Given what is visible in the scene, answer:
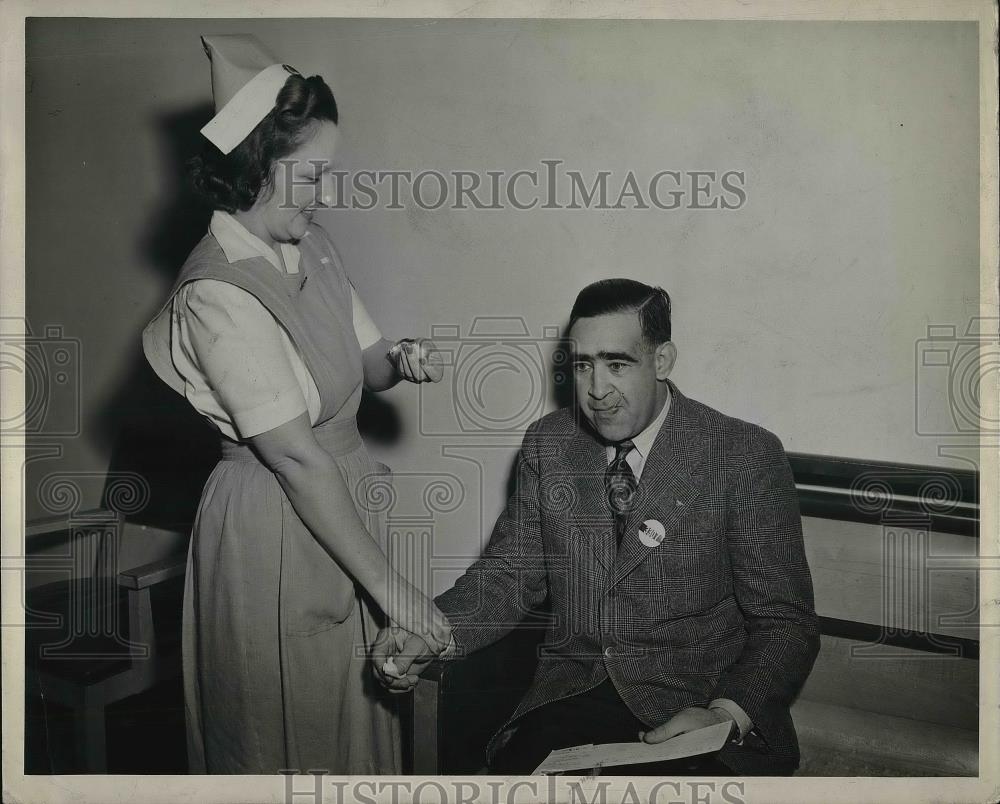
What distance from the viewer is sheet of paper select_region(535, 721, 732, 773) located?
61.3 inches

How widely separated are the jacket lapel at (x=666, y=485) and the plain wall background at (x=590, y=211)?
0.11 m

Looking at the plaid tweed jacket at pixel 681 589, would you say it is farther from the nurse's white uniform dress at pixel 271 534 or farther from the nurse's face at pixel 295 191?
the nurse's face at pixel 295 191

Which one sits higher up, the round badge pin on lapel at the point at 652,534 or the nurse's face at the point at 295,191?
the nurse's face at the point at 295,191

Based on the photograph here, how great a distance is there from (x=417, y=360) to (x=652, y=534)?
563 mm

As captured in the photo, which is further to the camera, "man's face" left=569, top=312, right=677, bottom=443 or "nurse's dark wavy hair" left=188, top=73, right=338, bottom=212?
"man's face" left=569, top=312, right=677, bottom=443

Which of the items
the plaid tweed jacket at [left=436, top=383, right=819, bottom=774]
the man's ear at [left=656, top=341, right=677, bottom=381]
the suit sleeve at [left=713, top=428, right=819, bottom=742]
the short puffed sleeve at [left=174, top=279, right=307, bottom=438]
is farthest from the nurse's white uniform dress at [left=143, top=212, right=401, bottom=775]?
the suit sleeve at [left=713, top=428, right=819, bottom=742]

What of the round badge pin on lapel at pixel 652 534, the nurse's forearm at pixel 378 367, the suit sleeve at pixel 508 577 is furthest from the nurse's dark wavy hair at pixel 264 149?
the round badge pin on lapel at pixel 652 534

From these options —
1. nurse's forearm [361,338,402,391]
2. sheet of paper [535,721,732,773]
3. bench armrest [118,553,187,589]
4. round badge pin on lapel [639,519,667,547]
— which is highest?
nurse's forearm [361,338,402,391]

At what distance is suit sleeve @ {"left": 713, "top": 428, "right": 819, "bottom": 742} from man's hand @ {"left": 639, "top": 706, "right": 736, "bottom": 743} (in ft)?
0.12

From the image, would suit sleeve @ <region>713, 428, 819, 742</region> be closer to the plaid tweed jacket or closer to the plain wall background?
the plaid tweed jacket

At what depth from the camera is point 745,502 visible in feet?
5.28

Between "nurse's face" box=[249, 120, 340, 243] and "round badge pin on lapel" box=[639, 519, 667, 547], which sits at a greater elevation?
"nurse's face" box=[249, 120, 340, 243]

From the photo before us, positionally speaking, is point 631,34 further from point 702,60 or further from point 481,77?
point 481,77

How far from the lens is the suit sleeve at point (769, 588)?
1575 mm
